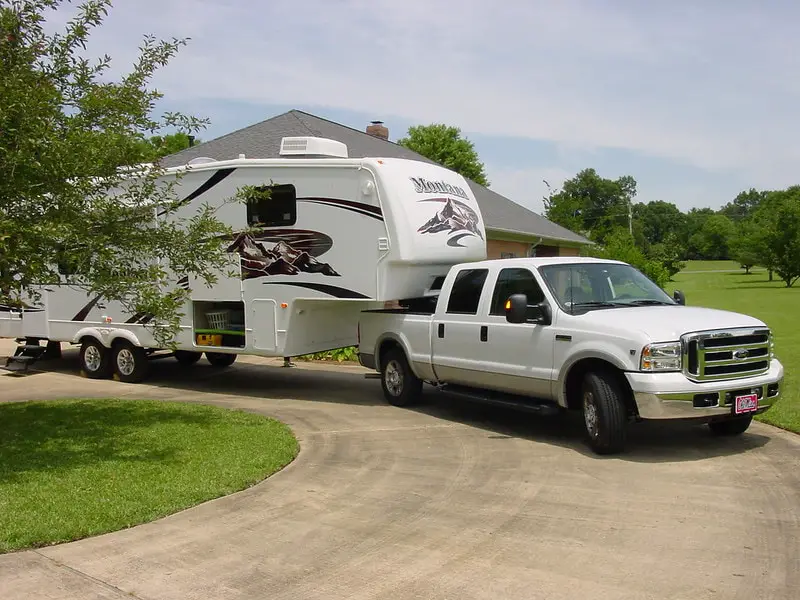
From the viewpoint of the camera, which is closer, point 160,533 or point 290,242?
point 160,533

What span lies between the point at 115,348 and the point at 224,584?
9.42 meters

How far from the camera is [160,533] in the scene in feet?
19.0

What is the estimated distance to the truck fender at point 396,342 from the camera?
34.8 ft

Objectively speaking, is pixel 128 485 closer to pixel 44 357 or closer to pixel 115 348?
pixel 115 348

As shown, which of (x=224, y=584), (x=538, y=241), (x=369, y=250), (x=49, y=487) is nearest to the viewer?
(x=224, y=584)

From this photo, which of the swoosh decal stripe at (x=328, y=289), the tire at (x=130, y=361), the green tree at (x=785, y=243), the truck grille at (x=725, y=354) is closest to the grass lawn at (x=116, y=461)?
the swoosh decal stripe at (x=328, y=289)

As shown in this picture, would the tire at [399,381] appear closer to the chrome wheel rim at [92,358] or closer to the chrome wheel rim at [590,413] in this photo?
the chrome wheel rim at [590,413]

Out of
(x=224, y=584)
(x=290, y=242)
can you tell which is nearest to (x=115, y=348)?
(x=290, y=242)

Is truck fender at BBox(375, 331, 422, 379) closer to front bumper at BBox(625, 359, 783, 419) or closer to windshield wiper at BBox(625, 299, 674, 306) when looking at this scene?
windshield wiper at BBox(625, 299, 674, 306)

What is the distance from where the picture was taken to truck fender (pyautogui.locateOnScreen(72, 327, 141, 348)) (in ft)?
42.4

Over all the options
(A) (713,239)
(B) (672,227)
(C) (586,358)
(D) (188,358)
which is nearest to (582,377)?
(C) (586,358)

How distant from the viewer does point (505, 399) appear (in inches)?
361

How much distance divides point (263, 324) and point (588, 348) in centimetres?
539

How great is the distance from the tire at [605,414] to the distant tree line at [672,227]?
1758 centimetres
